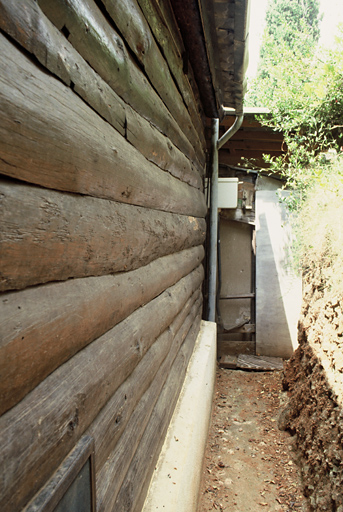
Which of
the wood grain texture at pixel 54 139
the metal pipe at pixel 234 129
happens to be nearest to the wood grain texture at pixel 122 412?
the wood grain texture at pixel 54 139

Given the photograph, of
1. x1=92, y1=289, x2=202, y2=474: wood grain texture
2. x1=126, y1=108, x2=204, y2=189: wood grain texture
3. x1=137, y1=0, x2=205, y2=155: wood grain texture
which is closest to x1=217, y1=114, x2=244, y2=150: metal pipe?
x1=137, y1=0, x2=205, y2=155: wood grain texture

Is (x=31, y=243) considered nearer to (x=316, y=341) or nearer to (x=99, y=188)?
(x=99, y=188)

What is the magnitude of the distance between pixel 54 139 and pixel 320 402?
3.09 m

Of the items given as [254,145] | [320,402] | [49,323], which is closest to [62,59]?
[49,323]

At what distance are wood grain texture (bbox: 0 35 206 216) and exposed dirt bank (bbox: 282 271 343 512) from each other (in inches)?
93.3

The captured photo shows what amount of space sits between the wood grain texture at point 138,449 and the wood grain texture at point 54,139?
96cm

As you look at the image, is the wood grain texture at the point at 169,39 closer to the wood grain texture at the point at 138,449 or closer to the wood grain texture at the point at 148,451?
the wood grain texture at the point at 138,449

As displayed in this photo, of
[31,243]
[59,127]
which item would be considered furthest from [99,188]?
[31,243]

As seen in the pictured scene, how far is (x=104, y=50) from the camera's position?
126cm

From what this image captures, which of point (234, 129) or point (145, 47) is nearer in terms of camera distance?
point (145, 47)

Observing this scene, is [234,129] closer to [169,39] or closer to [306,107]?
[306,107]

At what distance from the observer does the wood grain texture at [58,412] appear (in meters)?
0.73

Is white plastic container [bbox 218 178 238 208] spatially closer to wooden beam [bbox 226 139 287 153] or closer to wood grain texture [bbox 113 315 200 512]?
wooden beam [bbox 226 139 287 153]

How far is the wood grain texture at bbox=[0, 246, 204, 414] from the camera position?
2.43 ft
